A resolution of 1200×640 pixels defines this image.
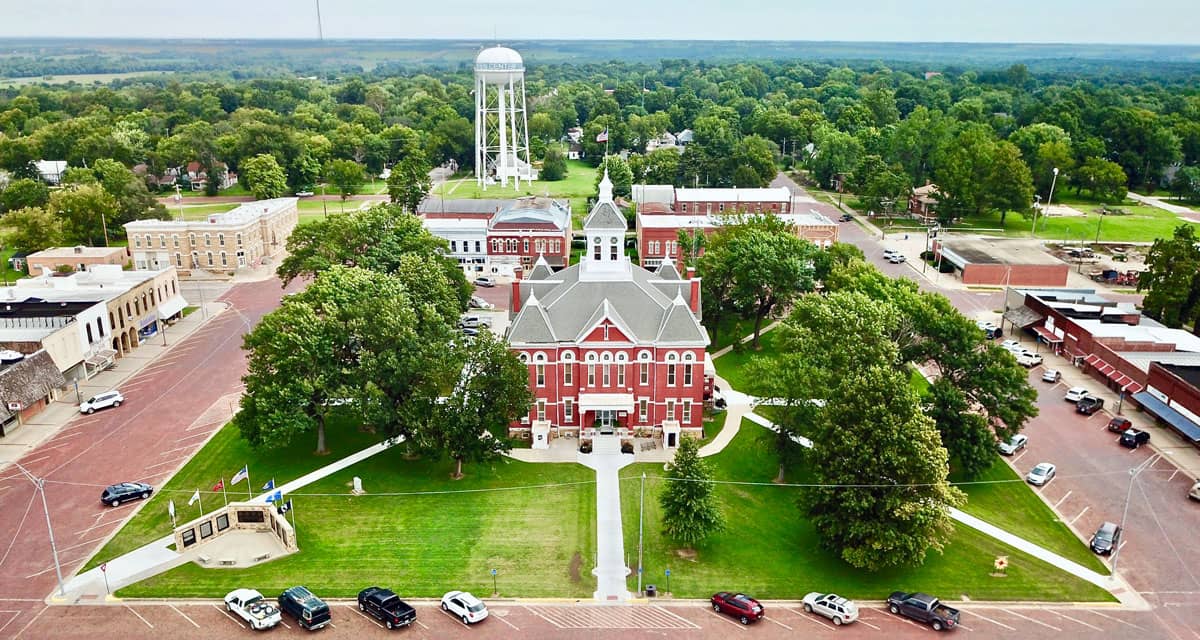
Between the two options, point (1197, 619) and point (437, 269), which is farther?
point (437, 269)

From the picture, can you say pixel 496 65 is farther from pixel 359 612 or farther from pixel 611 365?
pixel 359 612

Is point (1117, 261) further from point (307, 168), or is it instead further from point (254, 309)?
point (307, 168)

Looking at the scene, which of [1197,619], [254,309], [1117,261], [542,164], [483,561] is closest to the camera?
[1197,619]

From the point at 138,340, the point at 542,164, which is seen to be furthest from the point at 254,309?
the point at 542,164

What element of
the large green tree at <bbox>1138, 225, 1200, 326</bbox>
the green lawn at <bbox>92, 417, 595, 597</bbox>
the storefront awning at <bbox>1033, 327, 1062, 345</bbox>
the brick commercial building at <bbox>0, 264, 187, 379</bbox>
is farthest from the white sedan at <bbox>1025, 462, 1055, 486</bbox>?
the brick commercial building at <bbox>0, 264, 187, 379</bbox>

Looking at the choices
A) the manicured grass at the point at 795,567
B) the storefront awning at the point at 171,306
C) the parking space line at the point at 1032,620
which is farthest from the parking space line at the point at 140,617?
the storefront awning at the point at 171,306
